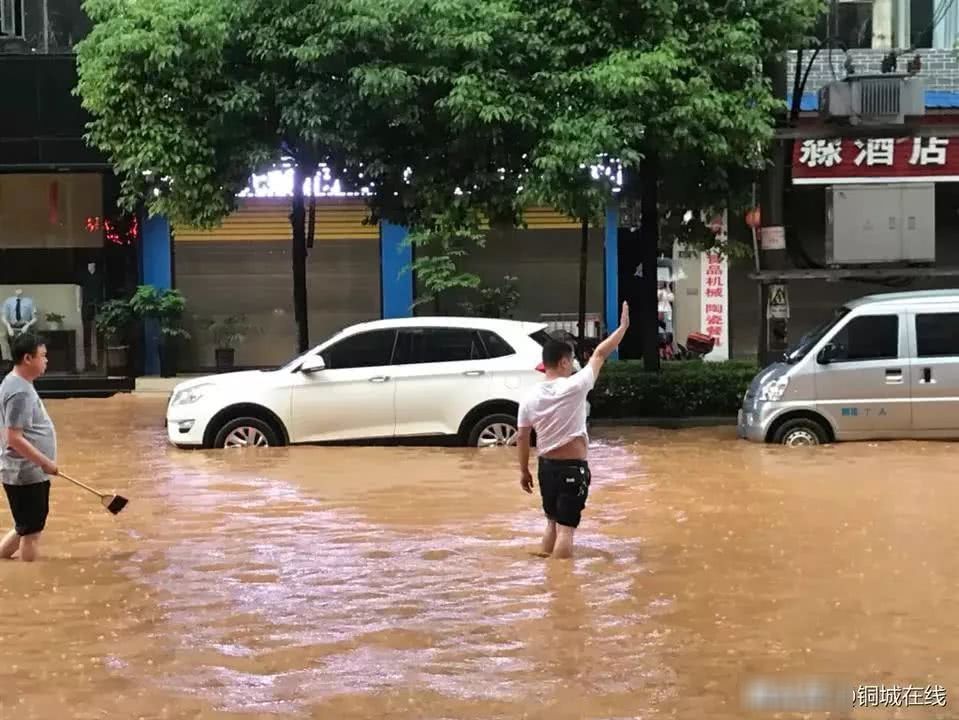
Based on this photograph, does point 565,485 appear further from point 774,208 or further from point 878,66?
point 878,66

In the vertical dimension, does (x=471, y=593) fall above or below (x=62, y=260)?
below

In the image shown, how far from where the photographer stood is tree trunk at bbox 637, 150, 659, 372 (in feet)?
55.5

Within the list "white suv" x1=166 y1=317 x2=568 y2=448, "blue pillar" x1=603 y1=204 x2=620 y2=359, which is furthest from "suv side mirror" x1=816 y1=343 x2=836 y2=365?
"blue pillar" x1=603 y1=204 x2=620 y2=359

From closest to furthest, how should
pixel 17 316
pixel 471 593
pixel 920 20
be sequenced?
pixel 471 593 → pixel 920 20 → pixel 17 316

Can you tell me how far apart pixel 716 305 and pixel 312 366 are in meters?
13.2

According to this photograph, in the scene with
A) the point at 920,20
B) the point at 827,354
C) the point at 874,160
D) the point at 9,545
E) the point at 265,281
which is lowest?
the point at 9,545

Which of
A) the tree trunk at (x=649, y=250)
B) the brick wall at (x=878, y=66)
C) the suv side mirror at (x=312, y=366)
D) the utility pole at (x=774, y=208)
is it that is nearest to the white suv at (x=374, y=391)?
the suv side mirror at (x=312, y=366)

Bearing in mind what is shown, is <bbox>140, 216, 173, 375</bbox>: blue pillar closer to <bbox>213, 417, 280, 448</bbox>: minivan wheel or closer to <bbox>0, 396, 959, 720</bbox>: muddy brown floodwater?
<bbox>213, 417, 280, 448</bbox>: minivan wheel

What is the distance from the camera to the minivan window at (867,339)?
13.9 metres

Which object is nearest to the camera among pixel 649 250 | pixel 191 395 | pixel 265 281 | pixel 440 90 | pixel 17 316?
pixel 191 395

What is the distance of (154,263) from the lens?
2448 cm

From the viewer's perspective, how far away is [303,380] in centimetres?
1366

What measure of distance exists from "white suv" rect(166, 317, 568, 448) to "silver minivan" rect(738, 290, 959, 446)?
302cm

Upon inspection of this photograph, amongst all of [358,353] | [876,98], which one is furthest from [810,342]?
[358,353]
